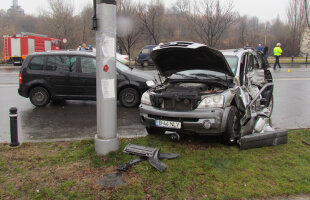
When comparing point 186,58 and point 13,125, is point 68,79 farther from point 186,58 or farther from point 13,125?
point 186,58

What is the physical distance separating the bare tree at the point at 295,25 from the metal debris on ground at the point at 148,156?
39893 millimetres

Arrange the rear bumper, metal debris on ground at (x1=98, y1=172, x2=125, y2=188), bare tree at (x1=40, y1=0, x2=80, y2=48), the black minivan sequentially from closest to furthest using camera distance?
metal debris on ground at (x1=98, y1=172, x2=125, y2=188) < the rear bumper < the black minivan < bare tree at (x1=40, y1=0, x2=80, y2=48)

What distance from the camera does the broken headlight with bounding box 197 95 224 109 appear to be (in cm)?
484

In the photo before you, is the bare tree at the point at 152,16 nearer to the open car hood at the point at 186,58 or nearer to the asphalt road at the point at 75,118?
the asphalt road at the point at 75,118

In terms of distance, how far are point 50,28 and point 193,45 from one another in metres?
37.5

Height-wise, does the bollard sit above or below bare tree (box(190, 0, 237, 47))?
below

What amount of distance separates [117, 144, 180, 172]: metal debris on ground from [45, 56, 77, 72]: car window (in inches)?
200

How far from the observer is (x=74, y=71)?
29.3 ft

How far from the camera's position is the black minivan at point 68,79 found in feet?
29.0

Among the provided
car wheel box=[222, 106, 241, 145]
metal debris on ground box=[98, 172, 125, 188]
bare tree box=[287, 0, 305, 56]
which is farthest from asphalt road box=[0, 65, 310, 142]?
bare tree box=[287, 0, 305, 56]

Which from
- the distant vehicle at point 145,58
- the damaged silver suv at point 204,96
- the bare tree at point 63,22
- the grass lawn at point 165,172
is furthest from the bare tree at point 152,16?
the grass lawn at point 165,172

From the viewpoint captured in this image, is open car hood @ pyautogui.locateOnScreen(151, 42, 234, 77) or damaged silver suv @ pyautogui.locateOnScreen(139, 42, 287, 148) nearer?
damaged silver suv @ pyautogui.locateOnScreen(139, 42, 287, 148)

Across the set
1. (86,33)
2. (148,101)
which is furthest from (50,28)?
(148,101)

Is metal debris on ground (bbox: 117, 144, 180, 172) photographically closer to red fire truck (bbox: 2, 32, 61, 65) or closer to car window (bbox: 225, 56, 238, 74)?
car window (bbox: 225, 56, 238, 74)
